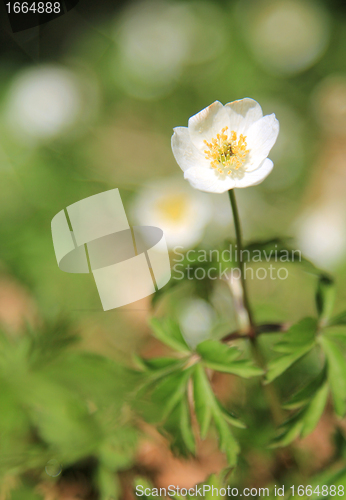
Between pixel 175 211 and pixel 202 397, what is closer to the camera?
pixel 202 397

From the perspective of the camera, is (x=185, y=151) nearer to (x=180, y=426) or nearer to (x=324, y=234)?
(x=180, y=426)

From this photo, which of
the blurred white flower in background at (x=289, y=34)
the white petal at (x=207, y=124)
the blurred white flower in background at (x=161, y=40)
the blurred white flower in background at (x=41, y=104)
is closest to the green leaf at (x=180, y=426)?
the white petal at (x=207, y=124)

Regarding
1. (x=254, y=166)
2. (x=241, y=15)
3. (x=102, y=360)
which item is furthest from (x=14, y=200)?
(x=241, y=15)

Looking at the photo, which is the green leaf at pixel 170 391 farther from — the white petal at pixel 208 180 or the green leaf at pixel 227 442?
the white petal at pixel 208 180

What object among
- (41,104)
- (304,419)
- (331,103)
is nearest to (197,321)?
(304,419)

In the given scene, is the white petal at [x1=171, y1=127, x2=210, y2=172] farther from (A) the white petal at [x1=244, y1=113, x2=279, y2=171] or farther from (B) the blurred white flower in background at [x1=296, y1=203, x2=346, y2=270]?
(B) the blurred white flower in background at [x1=296, y1=203, x2=346, y2=270]

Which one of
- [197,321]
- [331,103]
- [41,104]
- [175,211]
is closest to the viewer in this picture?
[197,321]

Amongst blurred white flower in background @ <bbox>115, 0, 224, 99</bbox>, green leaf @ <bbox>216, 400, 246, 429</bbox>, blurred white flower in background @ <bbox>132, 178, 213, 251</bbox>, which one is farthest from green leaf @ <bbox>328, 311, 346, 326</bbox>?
blurred white flower in background @ <bbox>115, 0, 224, 99</bbox>
